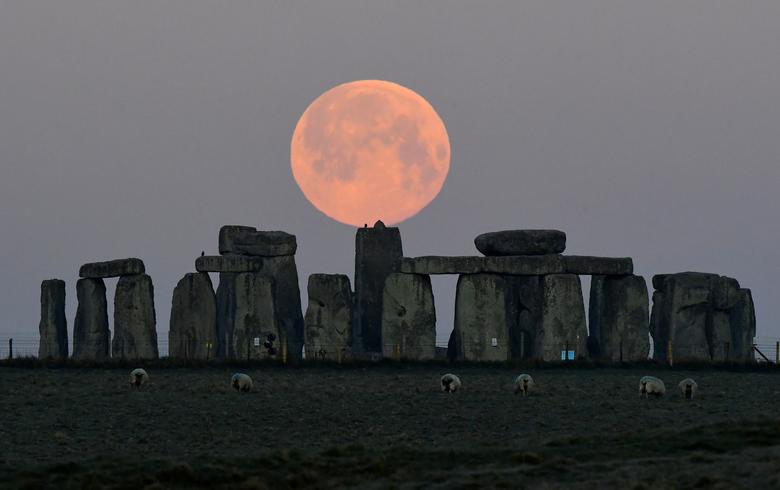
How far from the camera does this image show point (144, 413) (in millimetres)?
37719

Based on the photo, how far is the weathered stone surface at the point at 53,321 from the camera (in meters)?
66.1

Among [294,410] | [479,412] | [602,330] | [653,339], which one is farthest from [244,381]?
[653,339]

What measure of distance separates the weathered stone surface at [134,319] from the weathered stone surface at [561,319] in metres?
13.5

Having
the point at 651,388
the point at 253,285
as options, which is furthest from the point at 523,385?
the point at 253,285

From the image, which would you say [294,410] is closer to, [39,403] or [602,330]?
[39,403]

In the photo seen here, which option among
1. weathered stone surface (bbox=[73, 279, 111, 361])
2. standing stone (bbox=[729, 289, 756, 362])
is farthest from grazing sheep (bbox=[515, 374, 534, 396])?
standing stone (bbox=[729, 289, 756, 362])

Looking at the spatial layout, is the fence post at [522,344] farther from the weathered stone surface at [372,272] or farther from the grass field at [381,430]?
→ the grass field at [381,430]

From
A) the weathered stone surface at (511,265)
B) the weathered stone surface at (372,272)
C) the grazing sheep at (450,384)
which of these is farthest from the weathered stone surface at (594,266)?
the grazing sheep at (450,384)

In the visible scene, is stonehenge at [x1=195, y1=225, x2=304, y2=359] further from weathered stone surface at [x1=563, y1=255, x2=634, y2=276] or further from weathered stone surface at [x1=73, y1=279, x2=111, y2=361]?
weathered stone surface at [x1=563, y1=255, x2=634, y2=276]

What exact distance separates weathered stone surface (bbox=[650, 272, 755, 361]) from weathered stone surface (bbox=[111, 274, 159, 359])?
1778 centimetres

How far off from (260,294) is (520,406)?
24.0 m

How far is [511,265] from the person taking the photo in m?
60.2

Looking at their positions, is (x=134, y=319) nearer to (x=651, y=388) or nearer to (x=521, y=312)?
(x=521, y=312)

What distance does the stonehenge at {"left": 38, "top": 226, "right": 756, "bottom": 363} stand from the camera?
60156mm
